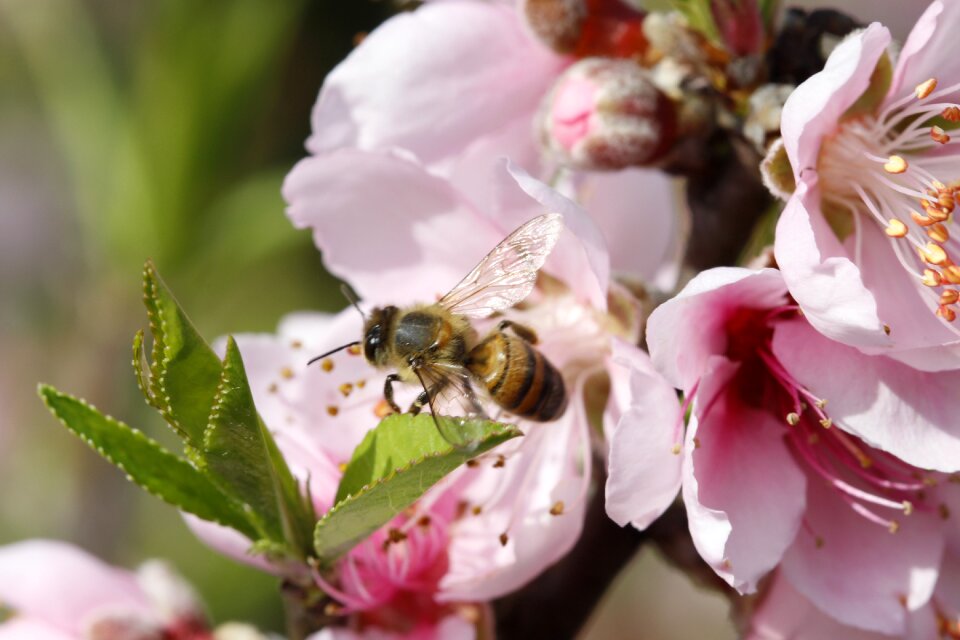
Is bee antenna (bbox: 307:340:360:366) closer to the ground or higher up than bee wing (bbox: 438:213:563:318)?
closer to the ground

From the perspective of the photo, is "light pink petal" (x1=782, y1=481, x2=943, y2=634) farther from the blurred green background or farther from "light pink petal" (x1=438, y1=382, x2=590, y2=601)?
the blurred green background

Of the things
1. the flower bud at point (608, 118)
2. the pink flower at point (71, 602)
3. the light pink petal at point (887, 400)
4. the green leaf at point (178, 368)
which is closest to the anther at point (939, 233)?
the light pink petal at point (887, 400)

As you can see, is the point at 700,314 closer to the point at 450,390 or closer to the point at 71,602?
the point at 450,390

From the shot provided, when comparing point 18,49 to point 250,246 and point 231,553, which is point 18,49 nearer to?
point 250,246

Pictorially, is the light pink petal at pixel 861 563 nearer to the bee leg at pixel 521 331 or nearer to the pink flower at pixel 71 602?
the bee leg at pixel 521 331

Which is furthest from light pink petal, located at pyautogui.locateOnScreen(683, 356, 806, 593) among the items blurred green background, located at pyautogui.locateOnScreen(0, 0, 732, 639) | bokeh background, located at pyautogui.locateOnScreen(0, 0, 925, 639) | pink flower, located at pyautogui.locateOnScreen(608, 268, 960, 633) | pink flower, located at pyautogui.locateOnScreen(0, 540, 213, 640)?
blurred green background, located at pyautogui.locateOnScreen(0, 0, 732, 639)

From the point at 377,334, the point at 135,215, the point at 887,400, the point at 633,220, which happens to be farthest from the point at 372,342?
the point at 135,215

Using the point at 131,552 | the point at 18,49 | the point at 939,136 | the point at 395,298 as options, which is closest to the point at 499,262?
the point at 395,298
